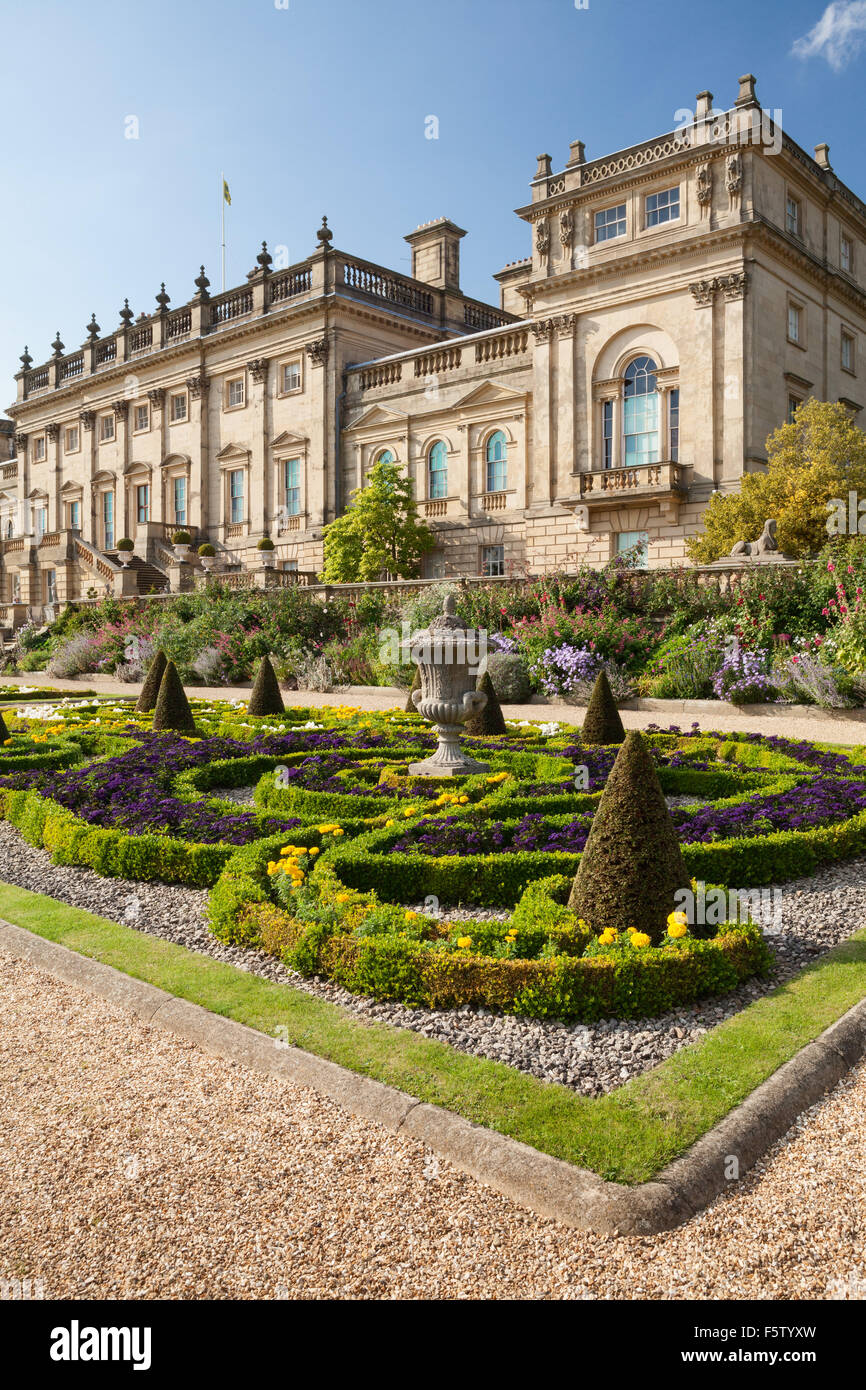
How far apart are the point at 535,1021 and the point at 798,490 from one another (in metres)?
19.4

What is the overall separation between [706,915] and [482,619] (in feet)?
44.8

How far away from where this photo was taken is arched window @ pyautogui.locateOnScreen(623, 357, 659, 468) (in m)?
25.7

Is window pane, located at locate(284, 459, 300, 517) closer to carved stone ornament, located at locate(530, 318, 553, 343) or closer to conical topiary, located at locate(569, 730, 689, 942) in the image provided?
carved stone ornament, located at locate(530, 318, 553, 343)

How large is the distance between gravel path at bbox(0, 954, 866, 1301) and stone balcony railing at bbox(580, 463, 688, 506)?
22.2 metres

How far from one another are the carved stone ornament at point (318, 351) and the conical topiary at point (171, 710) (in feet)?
81.0

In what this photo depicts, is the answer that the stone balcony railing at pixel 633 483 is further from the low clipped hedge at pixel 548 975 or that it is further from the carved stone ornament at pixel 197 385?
the low clipped hedge at pixel 548 975

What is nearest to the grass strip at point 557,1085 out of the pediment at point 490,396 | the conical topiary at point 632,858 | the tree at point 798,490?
the conical topiary at point 632,858

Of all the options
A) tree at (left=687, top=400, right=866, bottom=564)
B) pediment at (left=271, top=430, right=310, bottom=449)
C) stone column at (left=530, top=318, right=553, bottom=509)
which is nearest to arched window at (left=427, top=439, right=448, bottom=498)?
stone column at (left=530, top=318, right=553, bottom=509)

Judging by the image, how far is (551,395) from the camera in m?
27.5

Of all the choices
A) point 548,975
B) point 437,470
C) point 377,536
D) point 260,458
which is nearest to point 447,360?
point 437,470

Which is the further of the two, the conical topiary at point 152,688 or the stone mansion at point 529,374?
the stone mansion at point 529,374

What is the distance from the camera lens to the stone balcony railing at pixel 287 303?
33.8 metres

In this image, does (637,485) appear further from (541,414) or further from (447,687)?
(447,687)
